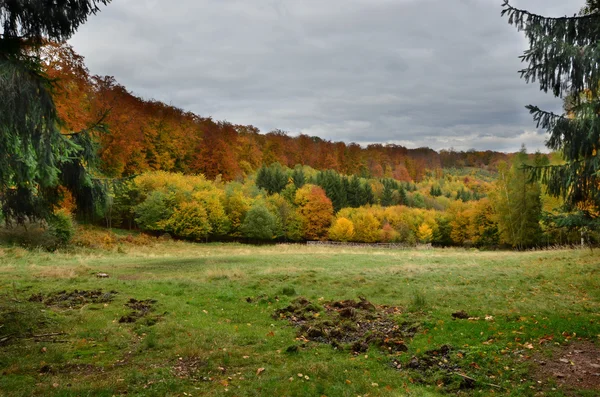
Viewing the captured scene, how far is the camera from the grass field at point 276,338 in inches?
237

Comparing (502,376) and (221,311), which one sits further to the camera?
(221,311)

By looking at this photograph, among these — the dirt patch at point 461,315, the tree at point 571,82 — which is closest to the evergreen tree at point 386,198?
the tree at point 571,82

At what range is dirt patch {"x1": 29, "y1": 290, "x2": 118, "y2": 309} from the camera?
36.2 feet

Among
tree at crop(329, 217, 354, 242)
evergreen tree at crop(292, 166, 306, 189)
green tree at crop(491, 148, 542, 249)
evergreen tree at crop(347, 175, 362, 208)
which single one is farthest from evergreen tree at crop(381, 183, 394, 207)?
green tree at crop(491, 148, 542, 249)

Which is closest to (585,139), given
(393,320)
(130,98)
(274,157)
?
(393,320)

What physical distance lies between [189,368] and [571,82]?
415 inches

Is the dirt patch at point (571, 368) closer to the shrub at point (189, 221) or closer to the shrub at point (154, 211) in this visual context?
the shrub at point (189, 221)

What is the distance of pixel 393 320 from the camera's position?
9672 mm

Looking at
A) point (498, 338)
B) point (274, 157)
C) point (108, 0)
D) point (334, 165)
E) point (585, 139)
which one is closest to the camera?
point (108, 0)

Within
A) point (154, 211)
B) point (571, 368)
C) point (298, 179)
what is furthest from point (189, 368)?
point (298, 179)

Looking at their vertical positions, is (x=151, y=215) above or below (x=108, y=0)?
below

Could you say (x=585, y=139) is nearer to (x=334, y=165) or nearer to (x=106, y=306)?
(x=106, y=306)

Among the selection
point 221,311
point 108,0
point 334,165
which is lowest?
point 221,311

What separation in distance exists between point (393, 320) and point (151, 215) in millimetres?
38750
